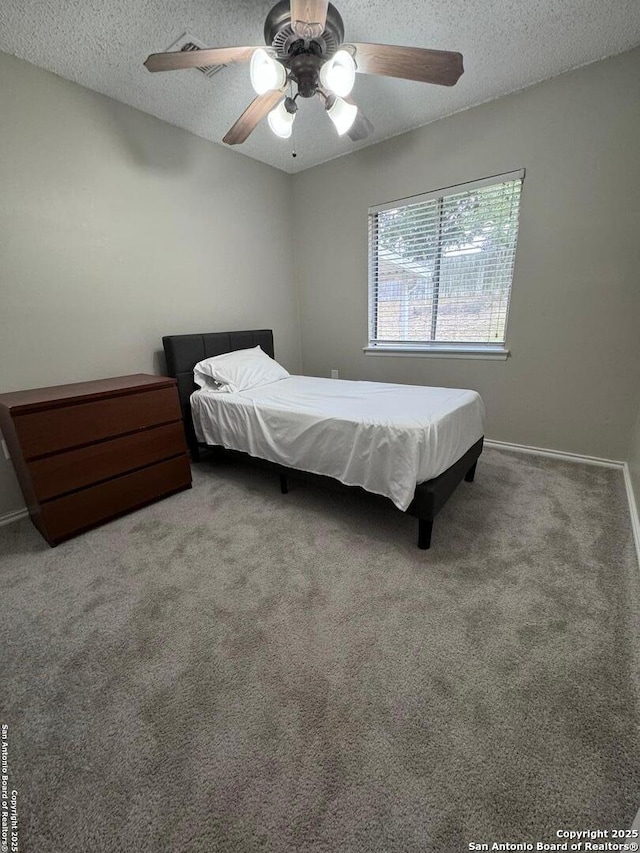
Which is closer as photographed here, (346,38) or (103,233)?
(346,38)

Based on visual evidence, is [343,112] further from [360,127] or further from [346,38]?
[346,38]

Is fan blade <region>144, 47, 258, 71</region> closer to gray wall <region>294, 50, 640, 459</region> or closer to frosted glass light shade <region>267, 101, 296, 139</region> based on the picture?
frosted glass light shade <region>267, 101, 296, 139</region>

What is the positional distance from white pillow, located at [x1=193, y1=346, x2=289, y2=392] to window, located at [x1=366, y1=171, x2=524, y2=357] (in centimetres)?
122

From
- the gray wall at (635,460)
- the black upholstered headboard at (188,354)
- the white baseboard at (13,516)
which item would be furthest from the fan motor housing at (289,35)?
the white baseboard at (13,516)

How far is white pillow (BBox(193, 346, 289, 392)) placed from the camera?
263 cm

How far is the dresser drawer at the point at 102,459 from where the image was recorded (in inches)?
69.0

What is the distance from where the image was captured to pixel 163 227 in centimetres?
258

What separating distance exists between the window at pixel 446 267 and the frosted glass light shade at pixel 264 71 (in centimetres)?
173

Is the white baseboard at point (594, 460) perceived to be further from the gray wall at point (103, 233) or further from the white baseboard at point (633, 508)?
the gray wall at point (103, 233)

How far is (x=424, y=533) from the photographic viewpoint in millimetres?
1669

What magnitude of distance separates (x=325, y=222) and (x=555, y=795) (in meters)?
3.97

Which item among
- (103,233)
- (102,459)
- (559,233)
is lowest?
(102,459)

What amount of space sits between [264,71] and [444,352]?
2.24 m

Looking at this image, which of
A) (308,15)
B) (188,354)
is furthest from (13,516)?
(308,15)
